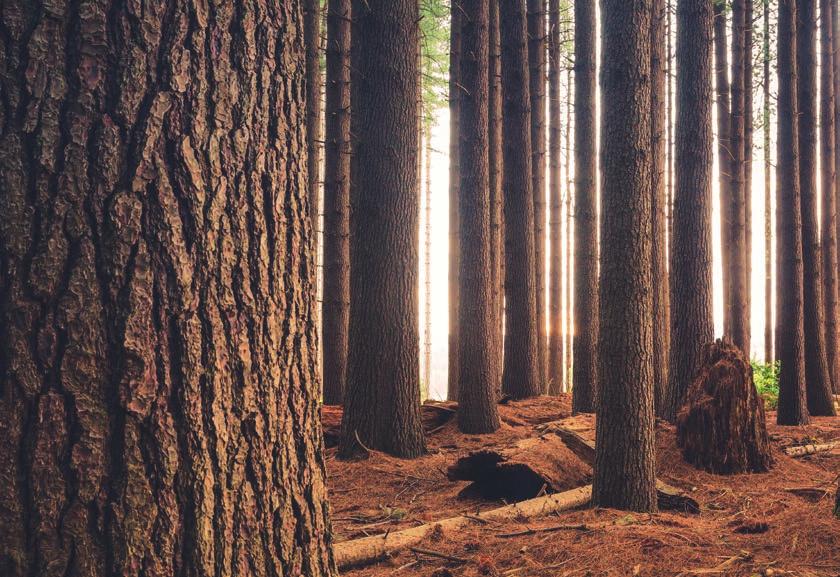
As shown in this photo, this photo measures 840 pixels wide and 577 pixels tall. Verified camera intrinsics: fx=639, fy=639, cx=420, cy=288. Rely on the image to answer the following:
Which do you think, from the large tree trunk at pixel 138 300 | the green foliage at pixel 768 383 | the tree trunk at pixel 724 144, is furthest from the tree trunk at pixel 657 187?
the large tree trunk at pixel 138 300

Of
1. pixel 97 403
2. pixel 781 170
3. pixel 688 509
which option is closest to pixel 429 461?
pixel 688 509

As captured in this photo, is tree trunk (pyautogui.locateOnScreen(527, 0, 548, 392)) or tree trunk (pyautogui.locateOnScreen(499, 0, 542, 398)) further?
tree trunk (pyautogui.locateOnScreen(527, 0, 548, 392))

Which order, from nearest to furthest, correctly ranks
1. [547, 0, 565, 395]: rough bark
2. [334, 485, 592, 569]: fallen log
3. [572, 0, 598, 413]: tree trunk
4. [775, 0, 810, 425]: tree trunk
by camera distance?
[334, 485, 592, 569]: fallen log → [775, 0, 810, 425]: tree trunk → [572, 0, 598, 413]: tree trunk → [547, 0, 565, 395]: rough bark

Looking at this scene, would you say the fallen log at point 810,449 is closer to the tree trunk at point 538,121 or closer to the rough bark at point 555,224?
the tree trunk at point 538,121

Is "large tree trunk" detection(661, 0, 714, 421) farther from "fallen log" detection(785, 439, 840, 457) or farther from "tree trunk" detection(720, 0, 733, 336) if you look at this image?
"tree trunk" detection(720, 0, 733, 336)

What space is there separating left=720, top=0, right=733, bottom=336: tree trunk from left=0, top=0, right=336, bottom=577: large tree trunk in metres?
14.8

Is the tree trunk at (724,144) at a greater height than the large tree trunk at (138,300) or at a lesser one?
greater

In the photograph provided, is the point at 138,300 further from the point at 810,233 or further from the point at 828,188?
the point at 828,188

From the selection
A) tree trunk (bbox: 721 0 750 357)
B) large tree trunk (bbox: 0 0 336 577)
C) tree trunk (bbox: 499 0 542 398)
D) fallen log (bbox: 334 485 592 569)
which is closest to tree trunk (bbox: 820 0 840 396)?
tree trunk (bbox: 721 0 750 357)

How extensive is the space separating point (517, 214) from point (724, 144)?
6.91 meters

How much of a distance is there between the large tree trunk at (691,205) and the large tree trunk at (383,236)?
12.4 ft

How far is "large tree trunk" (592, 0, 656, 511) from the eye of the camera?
15.6 ft

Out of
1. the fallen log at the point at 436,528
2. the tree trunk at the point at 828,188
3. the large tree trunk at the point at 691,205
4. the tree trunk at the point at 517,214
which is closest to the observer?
the fallen log at the point at 436,528

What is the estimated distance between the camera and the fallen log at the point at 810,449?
303 inches
